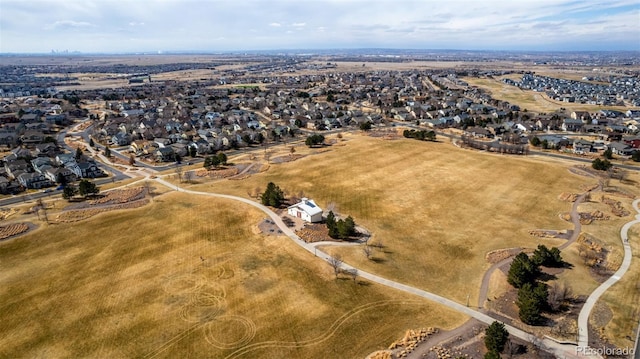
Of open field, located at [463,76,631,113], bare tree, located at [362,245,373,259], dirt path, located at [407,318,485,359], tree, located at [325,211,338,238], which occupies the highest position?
open field, located at [463,76,631,113]

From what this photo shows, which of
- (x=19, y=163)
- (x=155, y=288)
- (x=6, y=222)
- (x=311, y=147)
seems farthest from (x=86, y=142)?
(x=155, y=288)

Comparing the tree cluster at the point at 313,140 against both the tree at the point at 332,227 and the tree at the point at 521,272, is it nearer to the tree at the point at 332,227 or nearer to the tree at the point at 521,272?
the tree at the point at 332,227

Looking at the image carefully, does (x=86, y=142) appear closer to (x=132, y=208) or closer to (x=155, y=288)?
(x=132, y=208)

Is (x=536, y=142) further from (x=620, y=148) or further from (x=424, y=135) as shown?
(x=424, y=135)

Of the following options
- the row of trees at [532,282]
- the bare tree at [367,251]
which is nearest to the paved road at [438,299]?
the row of trees at [532,282]

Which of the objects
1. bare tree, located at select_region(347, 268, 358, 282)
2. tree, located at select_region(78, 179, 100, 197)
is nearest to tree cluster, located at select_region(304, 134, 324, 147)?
tree, located at select_region(78, 179, 100, 197)

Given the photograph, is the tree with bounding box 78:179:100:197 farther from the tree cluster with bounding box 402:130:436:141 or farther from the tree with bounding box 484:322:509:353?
the tree cluster with bounding box 402:130:436:141

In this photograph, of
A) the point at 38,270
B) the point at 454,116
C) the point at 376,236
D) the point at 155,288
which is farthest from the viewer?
the point at 454,116
